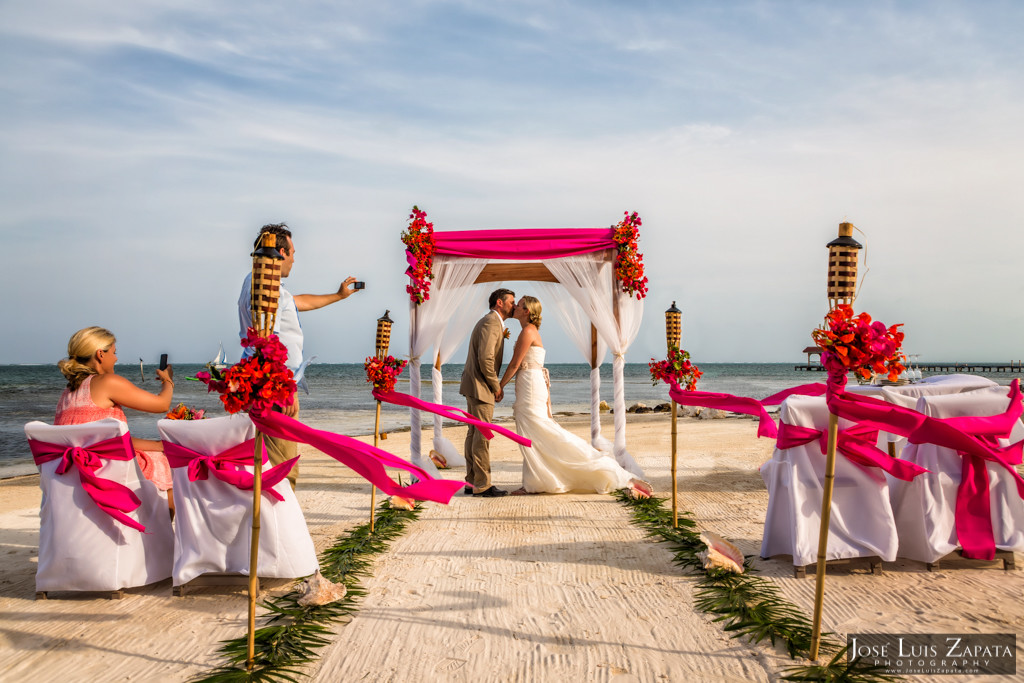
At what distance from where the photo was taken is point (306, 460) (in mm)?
10891

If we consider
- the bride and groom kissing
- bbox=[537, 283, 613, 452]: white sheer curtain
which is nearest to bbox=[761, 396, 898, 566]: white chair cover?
the bride and groom kissing

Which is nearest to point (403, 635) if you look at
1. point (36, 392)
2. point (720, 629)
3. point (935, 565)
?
point (720, 629)

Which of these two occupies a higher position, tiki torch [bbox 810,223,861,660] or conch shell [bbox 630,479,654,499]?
tiki torch [bbox 810,223,861,660]

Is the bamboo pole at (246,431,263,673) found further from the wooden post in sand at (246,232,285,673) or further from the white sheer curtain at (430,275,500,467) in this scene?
the white sheer curtain at (430,275,500,467)

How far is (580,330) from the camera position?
947 centimetres

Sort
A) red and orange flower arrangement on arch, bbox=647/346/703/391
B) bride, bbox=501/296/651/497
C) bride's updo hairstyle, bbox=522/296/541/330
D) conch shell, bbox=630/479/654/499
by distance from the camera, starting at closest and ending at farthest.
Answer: red and orange flower arrangement on arch, bbox=647/346/703/391 < conch shell, bbox=630/479/654/499 < bride, bbox=501/296/651/497 < bride's updo hairstyle, bbox=522/296/541/330

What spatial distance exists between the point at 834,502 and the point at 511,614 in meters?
2.36

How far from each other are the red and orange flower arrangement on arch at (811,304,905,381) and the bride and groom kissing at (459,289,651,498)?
4.64m

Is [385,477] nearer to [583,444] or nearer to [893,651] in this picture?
[893,651]

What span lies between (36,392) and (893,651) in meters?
40.3

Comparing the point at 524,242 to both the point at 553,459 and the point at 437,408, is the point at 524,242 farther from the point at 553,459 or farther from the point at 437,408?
the point at 437,408

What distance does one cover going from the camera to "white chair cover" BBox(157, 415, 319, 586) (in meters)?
4.08

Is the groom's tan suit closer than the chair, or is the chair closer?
the chair

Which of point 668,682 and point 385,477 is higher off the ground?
point 385,477
